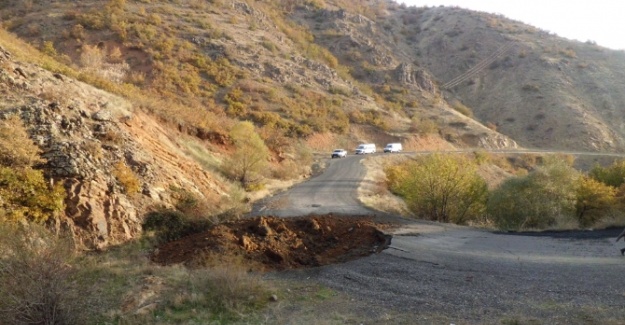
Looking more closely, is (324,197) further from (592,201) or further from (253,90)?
(253,90)

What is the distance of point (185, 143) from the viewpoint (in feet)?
82.7

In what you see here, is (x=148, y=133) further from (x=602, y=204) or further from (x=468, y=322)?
(x=602, y=204)

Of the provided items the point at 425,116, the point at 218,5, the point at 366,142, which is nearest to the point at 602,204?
→ the point at 366,142

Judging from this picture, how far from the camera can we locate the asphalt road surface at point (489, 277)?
25.6 ft

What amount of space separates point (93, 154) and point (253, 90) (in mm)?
35615

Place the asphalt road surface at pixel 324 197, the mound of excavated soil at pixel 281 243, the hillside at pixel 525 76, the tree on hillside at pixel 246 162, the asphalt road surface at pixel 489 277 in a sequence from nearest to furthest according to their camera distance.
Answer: the asphalt road surface at pixel 489 277, the mound of excavated soil at pixel 281 243, the asphalt road surface at pixel 324 197, the tree on hillside at pixel 246 162, the hillside at pixel 525 76

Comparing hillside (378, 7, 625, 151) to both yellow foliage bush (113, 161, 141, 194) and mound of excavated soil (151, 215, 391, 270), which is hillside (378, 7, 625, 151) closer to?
mound of excavated soil (151, 215, 391, 270)

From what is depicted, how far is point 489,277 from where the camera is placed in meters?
10.4

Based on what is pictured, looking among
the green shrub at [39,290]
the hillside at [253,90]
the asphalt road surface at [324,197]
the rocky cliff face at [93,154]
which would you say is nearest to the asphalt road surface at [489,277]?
the green shrub at [39,290]

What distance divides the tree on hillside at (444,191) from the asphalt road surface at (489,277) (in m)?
4.75

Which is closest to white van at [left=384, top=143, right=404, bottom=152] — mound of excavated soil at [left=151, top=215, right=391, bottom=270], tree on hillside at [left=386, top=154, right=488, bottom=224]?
tree on hillside at [left=386, top=154, right=488, bottom=224]

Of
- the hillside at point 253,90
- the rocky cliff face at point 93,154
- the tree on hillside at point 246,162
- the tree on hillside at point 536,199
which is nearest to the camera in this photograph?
the rocky cliff face at point 93,154

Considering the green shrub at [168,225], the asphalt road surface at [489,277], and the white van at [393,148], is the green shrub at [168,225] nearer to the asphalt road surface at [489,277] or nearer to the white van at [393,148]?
the asphalt road surface at [489,277]

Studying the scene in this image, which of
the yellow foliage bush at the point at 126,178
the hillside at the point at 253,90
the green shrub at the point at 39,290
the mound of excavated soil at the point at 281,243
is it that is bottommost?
the mound of excavated soil at the point at 281,243
